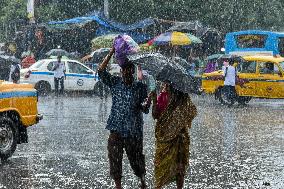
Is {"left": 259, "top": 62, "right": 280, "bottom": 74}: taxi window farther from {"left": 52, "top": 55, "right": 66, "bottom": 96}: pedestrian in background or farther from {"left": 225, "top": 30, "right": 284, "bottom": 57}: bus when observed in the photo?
{"left": 225, "top": 30, "right": 284, "bottom": 57}: bus

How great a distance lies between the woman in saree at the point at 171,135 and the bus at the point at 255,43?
24.3m

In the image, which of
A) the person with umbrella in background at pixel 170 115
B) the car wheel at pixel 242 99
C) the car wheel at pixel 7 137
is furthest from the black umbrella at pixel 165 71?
the car wheel at pixel 242 99

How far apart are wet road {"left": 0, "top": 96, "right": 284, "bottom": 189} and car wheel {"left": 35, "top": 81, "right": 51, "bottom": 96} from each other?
7.59 metres

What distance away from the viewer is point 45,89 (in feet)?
85.2

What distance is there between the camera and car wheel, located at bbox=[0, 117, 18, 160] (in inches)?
396

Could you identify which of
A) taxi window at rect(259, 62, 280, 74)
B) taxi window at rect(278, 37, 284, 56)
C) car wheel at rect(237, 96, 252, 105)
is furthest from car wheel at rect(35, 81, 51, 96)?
taxi window at rect(278, 37, 284, 56)

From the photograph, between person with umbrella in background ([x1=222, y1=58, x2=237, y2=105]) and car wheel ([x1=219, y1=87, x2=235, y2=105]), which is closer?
person with umbrella in background ([x1=222, y1=58, x2=237, y2=105])

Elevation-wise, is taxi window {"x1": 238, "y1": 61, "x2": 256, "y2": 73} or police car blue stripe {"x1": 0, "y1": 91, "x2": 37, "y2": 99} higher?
police car blue stripe {"x1": 0, "y1": 91, "x2": 37, "y2": 99}

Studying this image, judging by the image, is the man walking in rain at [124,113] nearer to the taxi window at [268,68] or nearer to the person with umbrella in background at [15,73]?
the taxi window at [268,68]

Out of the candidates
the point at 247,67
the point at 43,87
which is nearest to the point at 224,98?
the point at 247,67

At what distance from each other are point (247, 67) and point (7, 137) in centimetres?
1334

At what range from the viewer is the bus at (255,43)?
31.3 meters

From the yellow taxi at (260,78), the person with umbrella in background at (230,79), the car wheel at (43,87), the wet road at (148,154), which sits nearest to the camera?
the wet road at (148,154)

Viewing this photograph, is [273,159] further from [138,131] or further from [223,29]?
[223,29]
